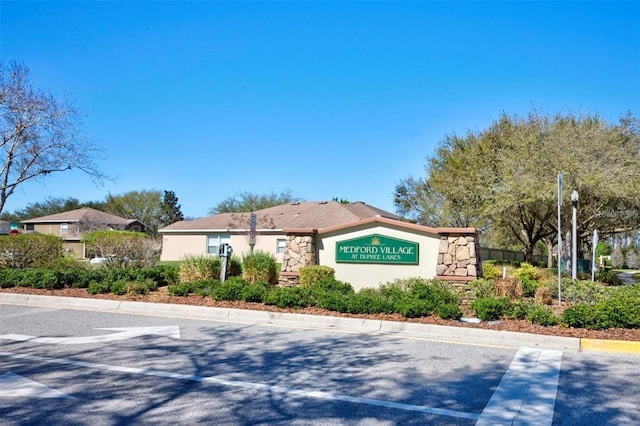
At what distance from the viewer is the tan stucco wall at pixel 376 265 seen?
1380 centimetres

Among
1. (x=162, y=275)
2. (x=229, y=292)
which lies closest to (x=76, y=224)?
(x=162, y=275)

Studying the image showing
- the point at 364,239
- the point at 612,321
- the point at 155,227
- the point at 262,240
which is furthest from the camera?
the point at 155,227

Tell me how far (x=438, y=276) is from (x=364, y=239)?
7.41ft

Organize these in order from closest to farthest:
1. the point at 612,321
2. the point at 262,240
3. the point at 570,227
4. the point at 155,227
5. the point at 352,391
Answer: the point at 352,391, the point at 612,321, the point at 570,227, the point at 262,240, the point at 155,227

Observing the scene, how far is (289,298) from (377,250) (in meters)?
4.13

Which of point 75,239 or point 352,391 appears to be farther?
point 75,239

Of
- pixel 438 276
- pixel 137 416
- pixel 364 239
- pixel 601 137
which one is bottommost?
pixel 137 416

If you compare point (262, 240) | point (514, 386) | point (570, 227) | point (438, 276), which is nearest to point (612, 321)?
point (514, 386)

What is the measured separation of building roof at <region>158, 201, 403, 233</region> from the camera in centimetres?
3247

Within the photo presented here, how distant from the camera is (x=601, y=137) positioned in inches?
838

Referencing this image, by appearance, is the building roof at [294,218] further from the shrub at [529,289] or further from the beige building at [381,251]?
the shrub at [529,289]

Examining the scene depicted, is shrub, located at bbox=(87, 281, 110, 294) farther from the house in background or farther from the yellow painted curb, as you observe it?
the house in background

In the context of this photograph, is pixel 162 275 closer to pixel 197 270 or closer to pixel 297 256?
pixel 197 270

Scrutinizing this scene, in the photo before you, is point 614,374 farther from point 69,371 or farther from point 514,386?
point 69,371
